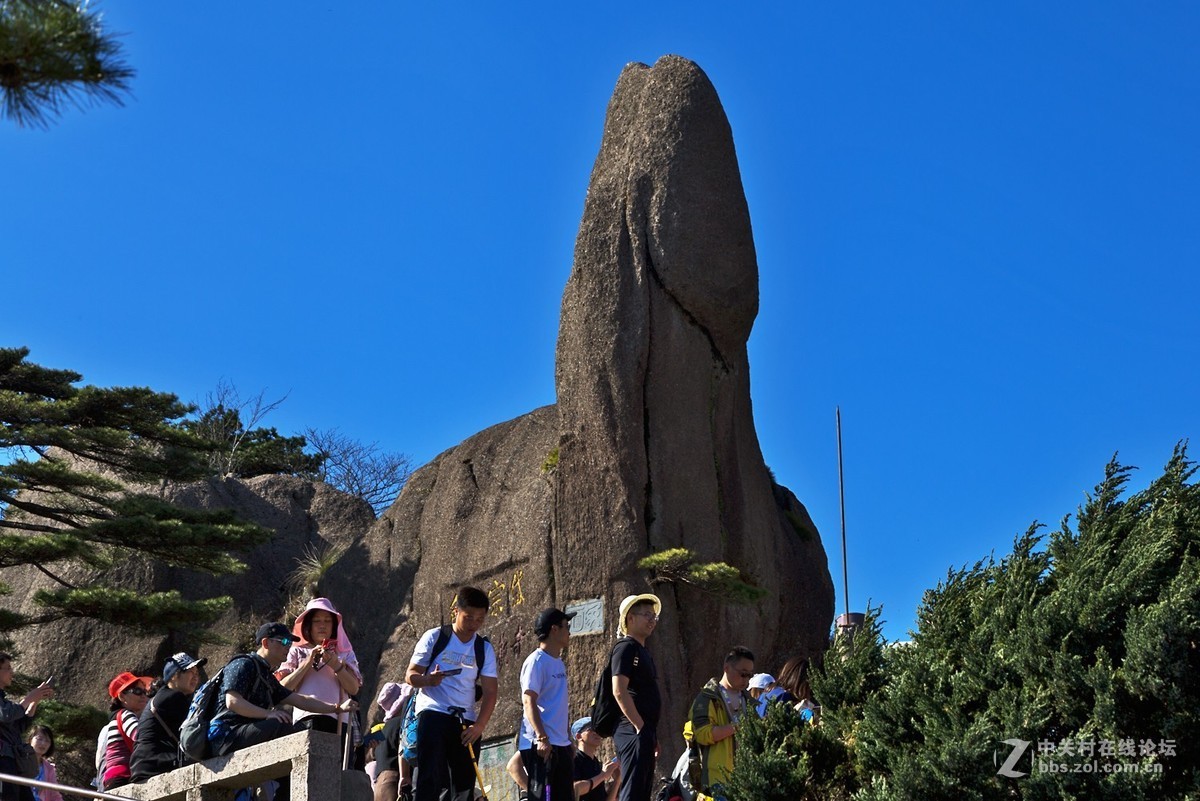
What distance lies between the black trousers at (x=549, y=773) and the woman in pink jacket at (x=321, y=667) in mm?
1186

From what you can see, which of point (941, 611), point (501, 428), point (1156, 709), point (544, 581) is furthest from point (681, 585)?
point (1156, 709)

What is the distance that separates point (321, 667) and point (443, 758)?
3.32 ft

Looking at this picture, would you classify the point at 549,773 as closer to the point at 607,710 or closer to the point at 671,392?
the point at 607,710

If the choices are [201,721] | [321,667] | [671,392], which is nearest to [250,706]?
[201,721]

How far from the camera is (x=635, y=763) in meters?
9.48

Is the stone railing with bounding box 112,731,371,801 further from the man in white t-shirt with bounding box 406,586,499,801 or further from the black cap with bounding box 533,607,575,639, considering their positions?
Result: the black cap with bounding box 533,607,575,639

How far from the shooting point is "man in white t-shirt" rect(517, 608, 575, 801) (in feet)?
30.6

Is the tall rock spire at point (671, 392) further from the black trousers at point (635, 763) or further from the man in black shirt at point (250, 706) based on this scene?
the man in black shirt at point (250, 706)
